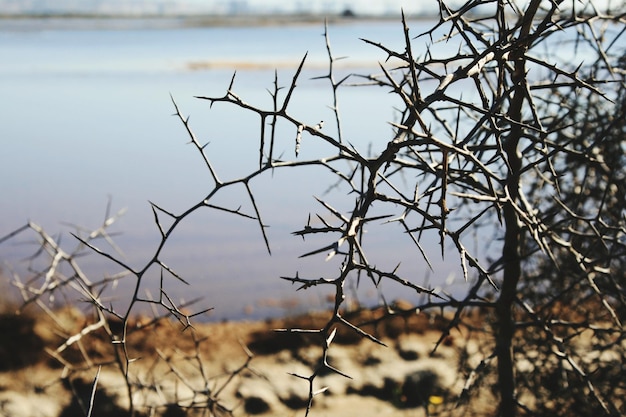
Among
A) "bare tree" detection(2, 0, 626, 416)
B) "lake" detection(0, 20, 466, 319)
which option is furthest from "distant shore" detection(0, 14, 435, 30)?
"bare tree" detection(2, 0, 626, 416)

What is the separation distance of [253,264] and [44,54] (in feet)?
57.1

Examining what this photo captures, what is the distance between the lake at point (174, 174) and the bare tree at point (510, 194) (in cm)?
54

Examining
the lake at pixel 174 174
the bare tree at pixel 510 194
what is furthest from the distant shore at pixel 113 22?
the bare tree at pixel 510 194

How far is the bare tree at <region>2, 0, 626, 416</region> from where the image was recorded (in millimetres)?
1656

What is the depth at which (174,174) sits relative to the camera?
29.5 ft

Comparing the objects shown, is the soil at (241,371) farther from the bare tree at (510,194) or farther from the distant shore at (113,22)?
the distant shore at (113,22)

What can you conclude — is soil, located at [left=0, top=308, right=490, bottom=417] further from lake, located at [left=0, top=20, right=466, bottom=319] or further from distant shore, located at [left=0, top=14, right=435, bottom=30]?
distant shore, located at [left=0, top=14, right=435, bottom=30]

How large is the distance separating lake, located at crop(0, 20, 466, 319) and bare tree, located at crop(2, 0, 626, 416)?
1.78 ft

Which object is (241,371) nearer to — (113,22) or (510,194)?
(510,194)

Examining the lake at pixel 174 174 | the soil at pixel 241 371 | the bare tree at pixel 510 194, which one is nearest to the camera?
the bare tree at pixel 510 194

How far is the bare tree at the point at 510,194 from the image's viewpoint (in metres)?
1.66

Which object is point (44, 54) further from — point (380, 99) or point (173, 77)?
point (380, 99)

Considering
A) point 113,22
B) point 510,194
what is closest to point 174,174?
point 510,194

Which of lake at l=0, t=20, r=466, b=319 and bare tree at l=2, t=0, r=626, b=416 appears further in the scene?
lake at l=0, t=20, r=466, b=319
